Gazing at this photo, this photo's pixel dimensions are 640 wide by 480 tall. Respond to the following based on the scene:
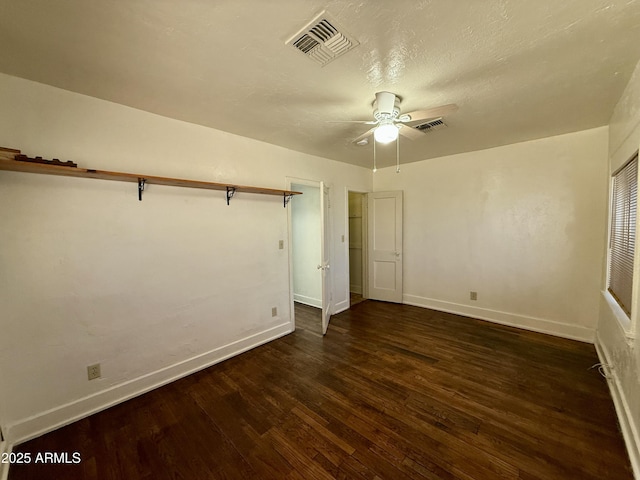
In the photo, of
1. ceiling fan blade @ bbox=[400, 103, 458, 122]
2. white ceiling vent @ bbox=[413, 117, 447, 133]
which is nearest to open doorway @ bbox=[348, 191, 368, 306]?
white ceiling vent @ bbox=[413, 117, 447, 133]

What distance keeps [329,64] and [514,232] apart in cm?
343

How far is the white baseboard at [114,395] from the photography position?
1.79m

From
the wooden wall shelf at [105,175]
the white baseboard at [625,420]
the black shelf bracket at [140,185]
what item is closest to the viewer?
the white baseboard at [625,420]

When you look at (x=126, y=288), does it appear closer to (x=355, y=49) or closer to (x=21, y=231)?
(x=21, y=231)

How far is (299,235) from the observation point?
4.73 metres

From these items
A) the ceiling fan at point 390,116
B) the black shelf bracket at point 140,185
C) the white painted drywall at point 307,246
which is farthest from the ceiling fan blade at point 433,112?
the white painted drywall at point 307,246

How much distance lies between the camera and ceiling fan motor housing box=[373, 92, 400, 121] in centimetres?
→ 204

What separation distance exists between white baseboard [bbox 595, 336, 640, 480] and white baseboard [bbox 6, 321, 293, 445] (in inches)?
122

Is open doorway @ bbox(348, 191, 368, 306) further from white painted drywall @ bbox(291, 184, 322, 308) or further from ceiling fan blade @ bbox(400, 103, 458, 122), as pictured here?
ceiling fan blade @ bbox(400, 103, 458, 122)

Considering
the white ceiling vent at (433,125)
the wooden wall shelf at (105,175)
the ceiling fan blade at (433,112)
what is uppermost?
the white ceiling vent at (433,125)

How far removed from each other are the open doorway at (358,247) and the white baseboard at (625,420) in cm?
325

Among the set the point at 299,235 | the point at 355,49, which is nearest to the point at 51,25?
the point at 355,49

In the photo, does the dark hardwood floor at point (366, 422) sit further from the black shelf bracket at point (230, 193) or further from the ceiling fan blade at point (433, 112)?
the ceiling fan blade at point (433, 112)

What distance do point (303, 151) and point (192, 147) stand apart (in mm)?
1503
